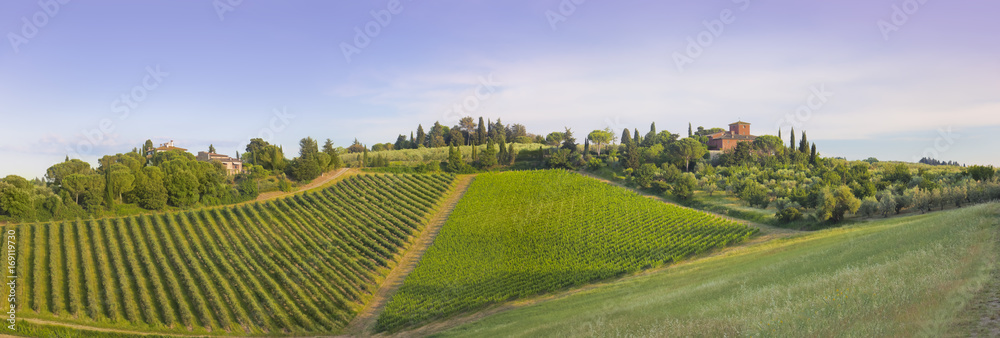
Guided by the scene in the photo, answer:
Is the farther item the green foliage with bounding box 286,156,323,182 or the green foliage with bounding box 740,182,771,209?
the green foliage with bounding box 286,156,323,182

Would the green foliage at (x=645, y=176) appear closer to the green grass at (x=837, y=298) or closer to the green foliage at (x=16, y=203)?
the green grass at (x=837, y=298)

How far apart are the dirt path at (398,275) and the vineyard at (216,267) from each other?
67 cm

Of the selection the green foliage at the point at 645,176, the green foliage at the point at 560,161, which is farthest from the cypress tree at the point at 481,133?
the green foliage at the point at 645,176

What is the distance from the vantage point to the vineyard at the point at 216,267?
2484 cm

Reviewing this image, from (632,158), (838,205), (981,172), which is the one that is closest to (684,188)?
(838,205)

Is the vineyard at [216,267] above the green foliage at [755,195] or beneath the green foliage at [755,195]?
beneath

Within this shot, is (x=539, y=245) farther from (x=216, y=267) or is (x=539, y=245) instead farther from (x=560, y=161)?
(x=560, y=161)

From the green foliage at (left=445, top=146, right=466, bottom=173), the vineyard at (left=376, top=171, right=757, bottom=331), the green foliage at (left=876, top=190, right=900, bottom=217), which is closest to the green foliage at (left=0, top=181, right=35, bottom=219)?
the vineyard at (left=376, top=171, right=757, bottom=331)

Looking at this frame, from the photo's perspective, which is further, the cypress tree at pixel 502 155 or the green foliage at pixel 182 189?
the cypress tree at pixel 502 155

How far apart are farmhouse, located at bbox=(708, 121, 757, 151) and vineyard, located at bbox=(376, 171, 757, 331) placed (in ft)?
129

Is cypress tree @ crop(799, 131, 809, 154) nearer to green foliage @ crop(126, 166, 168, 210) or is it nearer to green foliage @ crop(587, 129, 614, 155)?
green foliage @ crop(587, 129, 614, 155)

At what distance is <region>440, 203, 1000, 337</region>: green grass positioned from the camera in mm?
8539

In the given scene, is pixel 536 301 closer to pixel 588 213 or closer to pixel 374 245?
pixel 374 245

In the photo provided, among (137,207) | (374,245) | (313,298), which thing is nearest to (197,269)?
(313,298)
